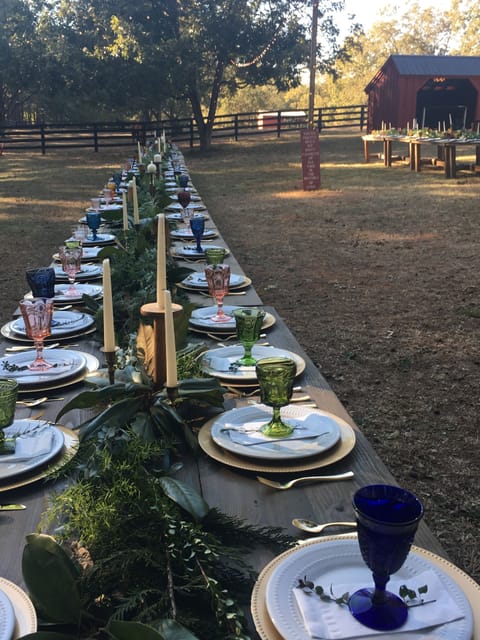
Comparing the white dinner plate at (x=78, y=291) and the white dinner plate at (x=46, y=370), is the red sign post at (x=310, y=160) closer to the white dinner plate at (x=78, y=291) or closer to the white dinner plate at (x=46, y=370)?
the white dinner plate at (x=78, y=291)

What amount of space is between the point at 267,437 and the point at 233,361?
56 centimetres

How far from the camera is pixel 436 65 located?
2312cm

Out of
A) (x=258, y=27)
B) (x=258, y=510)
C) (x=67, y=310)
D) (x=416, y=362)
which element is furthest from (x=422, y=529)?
(x=258, y=27)

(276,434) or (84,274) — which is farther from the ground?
(84,274)

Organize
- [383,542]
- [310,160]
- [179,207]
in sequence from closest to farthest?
[383,542], [179,207], [310,160]

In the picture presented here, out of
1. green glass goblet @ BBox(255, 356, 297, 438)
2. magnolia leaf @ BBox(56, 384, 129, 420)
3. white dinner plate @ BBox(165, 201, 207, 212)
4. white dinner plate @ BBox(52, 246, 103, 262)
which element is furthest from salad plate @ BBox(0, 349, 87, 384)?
white dinner plate @ BBox(165, 201, 207, 212)

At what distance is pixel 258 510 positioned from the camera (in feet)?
4.25

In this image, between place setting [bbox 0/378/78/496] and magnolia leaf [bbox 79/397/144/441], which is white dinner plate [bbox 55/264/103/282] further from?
magnolia leaf [bbox 79/397/144/441]

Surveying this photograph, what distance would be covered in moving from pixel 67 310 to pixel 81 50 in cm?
2333

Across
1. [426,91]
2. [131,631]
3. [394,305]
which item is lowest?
→ [394,305]

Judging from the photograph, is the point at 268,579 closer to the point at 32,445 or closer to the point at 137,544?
the point at 137,544

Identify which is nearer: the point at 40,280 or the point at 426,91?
the point at 40,280

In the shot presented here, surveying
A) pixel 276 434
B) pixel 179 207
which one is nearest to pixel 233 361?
pixel 276 434

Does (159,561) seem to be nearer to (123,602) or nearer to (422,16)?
(123,602)
